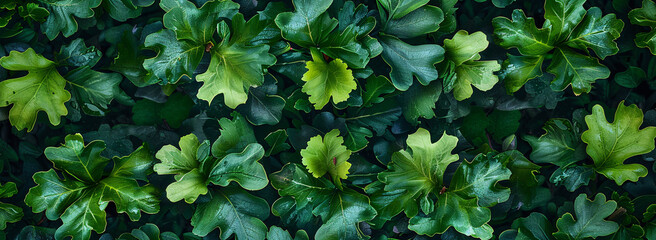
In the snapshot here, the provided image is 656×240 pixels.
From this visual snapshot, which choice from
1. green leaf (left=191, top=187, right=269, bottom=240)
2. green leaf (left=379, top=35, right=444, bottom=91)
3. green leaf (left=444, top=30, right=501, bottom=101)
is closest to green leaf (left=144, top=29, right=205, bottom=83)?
green leaf (left=191, top=187, right=269, bottom=240)

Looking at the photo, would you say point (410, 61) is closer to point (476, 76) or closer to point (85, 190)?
point (476, 76)

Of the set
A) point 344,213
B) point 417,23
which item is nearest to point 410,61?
point 417,23

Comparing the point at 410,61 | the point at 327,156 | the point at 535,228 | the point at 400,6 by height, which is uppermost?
the point at 400,6

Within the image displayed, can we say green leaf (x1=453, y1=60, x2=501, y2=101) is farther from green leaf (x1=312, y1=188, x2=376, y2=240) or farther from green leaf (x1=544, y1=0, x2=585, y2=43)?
green leaf (x1=312, y1=188, x2=376, y2=240)

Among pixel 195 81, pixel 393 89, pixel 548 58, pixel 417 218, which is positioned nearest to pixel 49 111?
pixel 195 81

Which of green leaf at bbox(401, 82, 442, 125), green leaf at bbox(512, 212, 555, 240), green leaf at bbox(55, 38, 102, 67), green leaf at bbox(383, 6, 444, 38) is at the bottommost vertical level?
green leaf at bbox(512, 212, 555, 240)

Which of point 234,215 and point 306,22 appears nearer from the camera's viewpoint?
point 306,22
